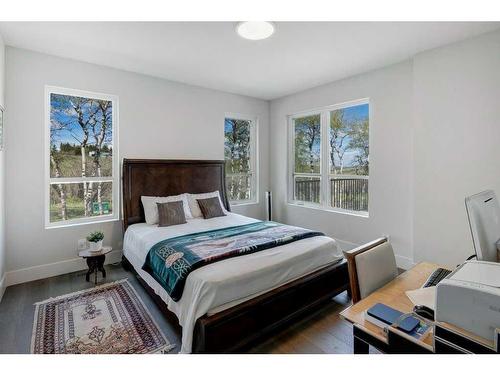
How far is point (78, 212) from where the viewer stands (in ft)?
11.4

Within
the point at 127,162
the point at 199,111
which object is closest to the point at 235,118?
the point at 199,111

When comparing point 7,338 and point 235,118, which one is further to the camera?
point 235,118

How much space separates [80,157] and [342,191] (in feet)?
12.4

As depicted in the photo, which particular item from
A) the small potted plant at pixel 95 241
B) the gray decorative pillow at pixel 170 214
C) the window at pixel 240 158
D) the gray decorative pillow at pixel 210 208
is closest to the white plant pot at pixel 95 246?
the small potted plant at pixel 95 241

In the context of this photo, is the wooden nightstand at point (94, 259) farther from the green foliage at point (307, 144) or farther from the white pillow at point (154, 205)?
the green foliage at point (307, 144)

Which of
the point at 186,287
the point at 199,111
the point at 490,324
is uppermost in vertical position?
the point at 199,111

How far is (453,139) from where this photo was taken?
2828mm

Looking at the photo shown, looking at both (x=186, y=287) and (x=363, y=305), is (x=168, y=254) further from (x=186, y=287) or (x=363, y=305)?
(x=363, y=305)

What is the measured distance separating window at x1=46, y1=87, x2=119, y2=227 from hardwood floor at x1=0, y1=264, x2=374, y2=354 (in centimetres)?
85

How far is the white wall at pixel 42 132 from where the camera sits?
2961 mm

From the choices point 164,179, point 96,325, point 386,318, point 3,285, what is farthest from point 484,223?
point 3,285

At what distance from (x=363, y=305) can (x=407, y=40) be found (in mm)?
2749

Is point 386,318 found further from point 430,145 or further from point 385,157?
point 385,157

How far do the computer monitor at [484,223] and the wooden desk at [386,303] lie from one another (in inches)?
13.7
